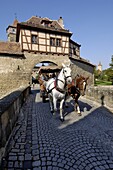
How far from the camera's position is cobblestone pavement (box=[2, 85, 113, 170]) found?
268 cm

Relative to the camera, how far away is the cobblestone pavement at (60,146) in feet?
8.80

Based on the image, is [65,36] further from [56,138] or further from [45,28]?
[56,138]

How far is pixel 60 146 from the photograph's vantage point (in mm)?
3387

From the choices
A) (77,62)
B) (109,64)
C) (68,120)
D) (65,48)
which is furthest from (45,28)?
→ (109,64)

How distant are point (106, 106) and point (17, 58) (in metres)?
13.1

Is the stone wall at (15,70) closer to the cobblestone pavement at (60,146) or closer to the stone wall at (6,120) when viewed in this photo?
the cobblestone pavement at (60,146)

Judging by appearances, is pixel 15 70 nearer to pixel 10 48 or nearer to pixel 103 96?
pixel 10 48

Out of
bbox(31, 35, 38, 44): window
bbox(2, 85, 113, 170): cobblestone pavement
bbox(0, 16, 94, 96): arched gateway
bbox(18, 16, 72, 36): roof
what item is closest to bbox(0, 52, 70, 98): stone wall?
bbox(0, 16, 94, 96): arched gateway

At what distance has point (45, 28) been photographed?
671 inches

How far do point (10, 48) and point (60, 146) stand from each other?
54.2ft

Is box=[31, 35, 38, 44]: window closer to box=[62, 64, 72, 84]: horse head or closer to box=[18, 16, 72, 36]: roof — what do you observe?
box=[18, 16, 72, 36]: roof

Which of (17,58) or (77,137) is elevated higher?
(17,58)

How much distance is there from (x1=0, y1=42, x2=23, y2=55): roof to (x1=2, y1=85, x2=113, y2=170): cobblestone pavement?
43.4 ft

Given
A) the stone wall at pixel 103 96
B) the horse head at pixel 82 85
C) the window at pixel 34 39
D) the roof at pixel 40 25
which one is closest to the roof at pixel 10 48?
the window at pixel 34 39
